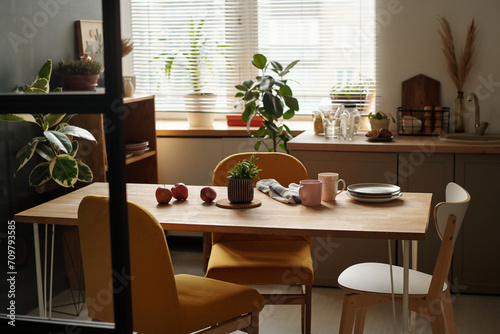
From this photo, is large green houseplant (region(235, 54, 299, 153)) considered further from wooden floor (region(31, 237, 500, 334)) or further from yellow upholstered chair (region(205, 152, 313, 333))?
wooden floor (region(31, 237, 500, 334))

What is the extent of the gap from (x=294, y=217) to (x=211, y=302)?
44cm

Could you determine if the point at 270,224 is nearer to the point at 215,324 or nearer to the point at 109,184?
the point at 215,324

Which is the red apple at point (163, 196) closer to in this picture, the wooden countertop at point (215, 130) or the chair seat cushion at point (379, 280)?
the chair seat cushion at point (379, 280)

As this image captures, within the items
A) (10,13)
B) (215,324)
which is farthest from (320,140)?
(10,13)

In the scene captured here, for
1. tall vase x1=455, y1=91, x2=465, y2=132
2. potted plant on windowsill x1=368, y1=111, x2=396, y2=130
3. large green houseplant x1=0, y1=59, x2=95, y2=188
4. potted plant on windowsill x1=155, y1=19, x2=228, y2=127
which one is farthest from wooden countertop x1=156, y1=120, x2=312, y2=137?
large green houseplant x1=0, y1=59, x2=95, y2=188

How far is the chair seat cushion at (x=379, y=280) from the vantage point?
2.18 metres

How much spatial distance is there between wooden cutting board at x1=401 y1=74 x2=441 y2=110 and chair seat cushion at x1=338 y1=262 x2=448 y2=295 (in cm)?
177

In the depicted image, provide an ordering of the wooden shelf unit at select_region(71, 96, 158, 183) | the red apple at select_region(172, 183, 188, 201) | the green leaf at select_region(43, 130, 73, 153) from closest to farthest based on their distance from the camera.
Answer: the green leaf at select_region(43, 130, 73, 153), the red apple at select_region(172, 183, 188, 201), the wooden shelf unit at select_region(71, 96, 158, 183)

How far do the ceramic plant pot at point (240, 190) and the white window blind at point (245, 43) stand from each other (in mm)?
1916

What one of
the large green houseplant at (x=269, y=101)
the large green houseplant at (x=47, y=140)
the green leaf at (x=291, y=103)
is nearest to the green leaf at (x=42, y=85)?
the large green houseplant at (x=47, y=140)

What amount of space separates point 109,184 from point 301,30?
3534mm

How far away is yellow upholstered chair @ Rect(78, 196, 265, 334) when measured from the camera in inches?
71.3

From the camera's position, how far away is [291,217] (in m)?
2.21

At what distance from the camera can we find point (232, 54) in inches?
172
